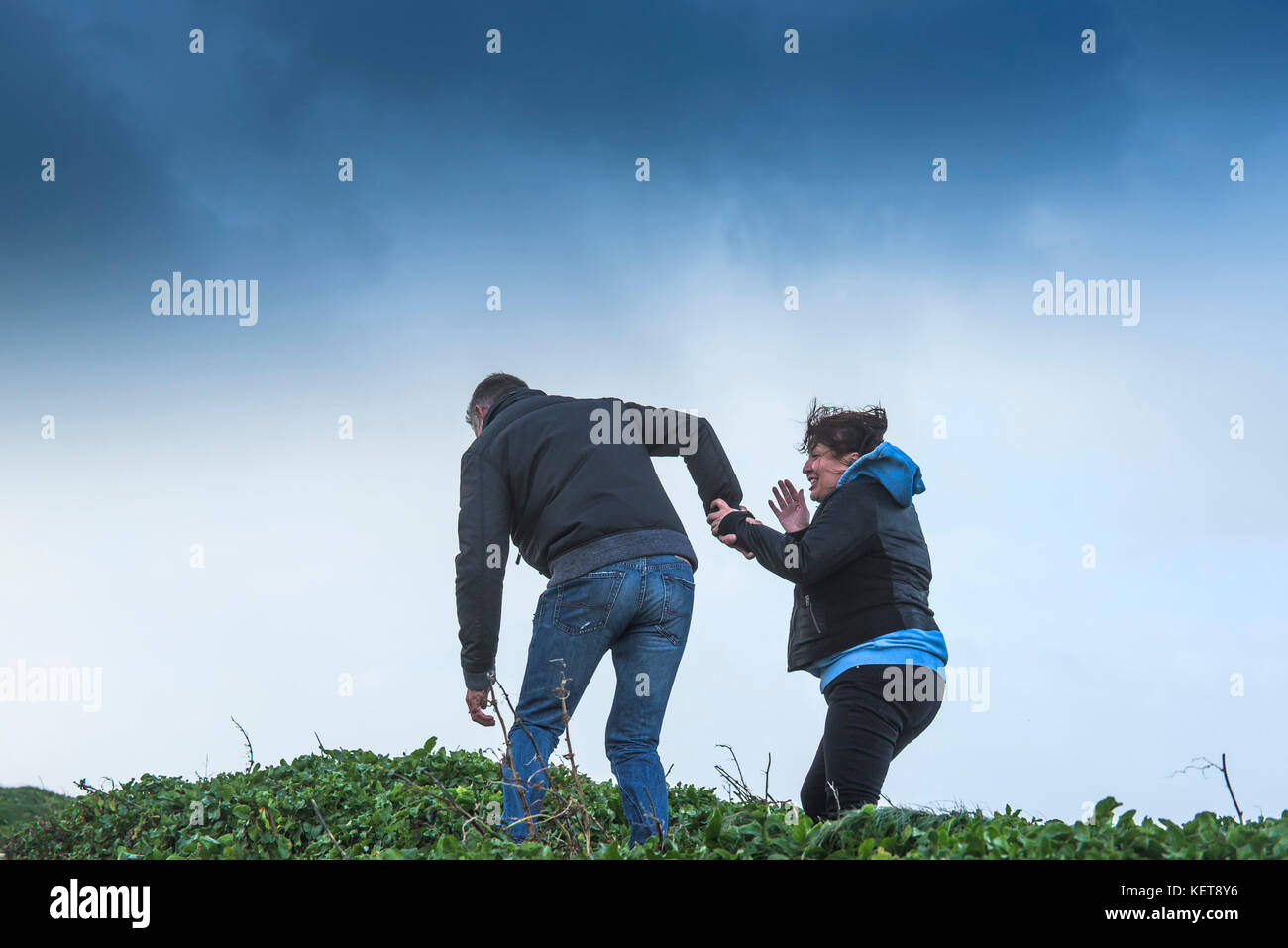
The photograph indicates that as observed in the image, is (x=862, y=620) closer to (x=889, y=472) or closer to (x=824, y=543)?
(x=824, y=543)

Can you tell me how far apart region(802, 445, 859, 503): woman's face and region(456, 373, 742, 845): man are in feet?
2.60

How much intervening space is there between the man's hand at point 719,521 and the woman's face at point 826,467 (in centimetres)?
42

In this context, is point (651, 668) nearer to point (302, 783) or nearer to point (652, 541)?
point (652, 541)

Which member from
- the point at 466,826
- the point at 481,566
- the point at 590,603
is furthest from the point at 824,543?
the point at 466,826

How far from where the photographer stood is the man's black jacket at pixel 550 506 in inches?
206

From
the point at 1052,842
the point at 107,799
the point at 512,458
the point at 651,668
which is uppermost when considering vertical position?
the point at 512,458

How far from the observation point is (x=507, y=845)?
4.20 metres

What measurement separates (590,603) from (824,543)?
3.96 feet

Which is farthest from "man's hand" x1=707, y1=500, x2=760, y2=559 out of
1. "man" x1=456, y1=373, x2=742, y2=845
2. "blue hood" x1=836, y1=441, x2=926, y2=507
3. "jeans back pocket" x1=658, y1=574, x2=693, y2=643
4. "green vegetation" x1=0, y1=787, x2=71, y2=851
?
"green vegetation" x1=0, y1=787, x2=71, y2=851

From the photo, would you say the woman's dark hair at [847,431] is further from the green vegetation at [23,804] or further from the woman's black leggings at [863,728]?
the green vegetation at [23,804]

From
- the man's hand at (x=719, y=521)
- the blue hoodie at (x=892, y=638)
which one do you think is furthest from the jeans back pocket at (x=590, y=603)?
the blue hoodie at (x=892, y=638)
